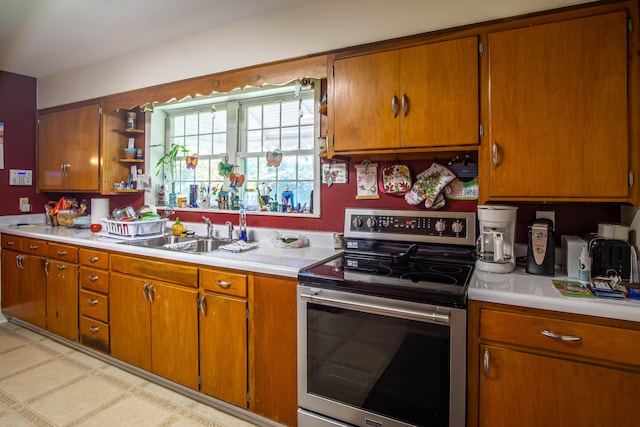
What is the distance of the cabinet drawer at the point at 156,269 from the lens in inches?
79.0

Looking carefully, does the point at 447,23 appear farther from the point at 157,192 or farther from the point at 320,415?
the point at 157,192

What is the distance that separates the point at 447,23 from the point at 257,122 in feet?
5.52

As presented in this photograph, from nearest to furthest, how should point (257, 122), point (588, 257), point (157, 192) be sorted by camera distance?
point (588, 257) → point (257, 122) → point (157, 192)

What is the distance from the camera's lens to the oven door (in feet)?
4.33

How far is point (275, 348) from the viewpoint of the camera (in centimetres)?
174

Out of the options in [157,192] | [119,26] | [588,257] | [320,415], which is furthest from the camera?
[157,192]

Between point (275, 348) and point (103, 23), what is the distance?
2480 millimetres

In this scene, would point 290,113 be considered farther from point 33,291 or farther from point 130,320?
point 33,291

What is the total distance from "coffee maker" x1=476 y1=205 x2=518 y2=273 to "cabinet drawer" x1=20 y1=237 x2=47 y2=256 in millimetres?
3308

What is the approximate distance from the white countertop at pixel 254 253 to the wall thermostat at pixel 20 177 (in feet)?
3.09

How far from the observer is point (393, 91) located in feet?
5.80

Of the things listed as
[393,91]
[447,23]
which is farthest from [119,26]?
[447,23]

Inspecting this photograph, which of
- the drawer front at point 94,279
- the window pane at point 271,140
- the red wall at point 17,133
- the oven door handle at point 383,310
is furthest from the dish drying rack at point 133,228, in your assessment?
the oven door handle at point 383,310

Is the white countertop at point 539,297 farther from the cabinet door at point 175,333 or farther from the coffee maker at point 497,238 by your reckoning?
the cabinet door at point 175,333
